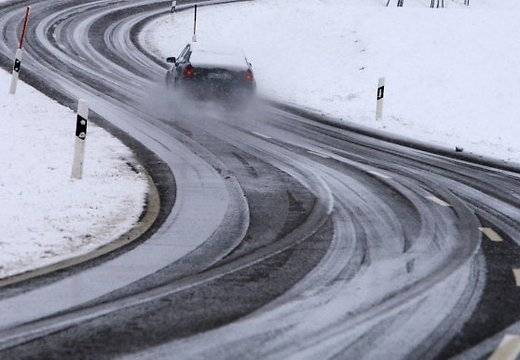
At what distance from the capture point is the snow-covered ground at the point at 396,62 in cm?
1917

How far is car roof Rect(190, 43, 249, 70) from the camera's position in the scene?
1742 centimetres

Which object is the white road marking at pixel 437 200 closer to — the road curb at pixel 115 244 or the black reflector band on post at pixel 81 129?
the road curb at pixel 115 244

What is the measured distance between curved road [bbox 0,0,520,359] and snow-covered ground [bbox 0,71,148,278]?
52cm

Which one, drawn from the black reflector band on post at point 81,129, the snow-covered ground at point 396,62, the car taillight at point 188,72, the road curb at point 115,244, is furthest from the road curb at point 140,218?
the snow-covered ground at point 396,62

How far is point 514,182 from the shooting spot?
12.4 metres

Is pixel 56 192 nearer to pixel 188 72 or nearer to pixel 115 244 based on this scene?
pixel 115 244

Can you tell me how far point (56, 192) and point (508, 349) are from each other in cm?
580

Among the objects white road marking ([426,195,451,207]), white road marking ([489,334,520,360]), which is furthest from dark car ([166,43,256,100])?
white road marking ([489,334,520,360])

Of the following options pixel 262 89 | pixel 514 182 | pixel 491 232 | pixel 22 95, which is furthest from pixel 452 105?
pixel 491 232

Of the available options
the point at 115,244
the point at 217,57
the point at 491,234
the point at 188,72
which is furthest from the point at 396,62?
the point at 115,244

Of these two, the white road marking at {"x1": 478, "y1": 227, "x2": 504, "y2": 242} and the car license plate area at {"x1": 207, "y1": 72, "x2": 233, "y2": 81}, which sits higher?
the car license plate area at {"x1": 207, "y1": 72, "x2": 233, "y2": 81}

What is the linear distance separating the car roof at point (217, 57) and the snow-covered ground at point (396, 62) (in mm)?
3248

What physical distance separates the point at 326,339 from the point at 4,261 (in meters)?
2.89

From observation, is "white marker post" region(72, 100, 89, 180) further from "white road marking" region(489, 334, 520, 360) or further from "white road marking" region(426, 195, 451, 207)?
"white road marking" region(489, 334, 520, 360)
